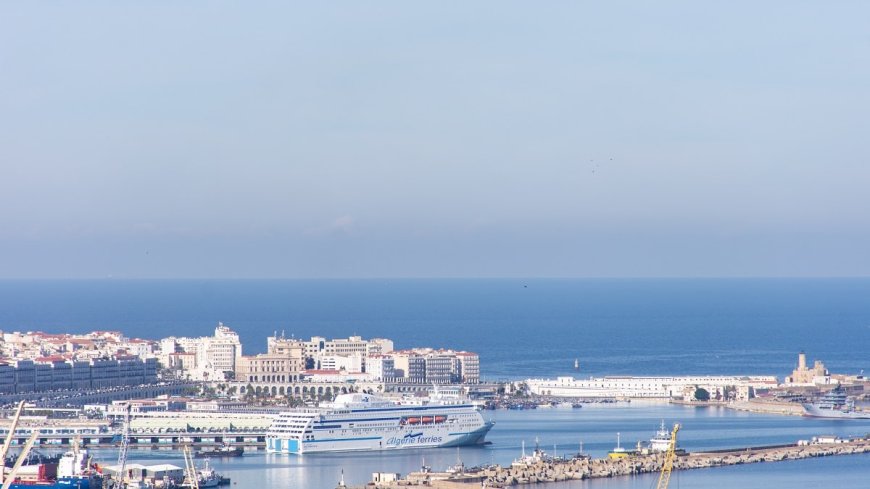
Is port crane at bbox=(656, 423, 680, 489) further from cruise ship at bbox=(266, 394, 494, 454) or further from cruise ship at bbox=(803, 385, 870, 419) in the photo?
cruise ship at bbox=(803, 385, 870, 419)

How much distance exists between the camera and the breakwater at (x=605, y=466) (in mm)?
29562

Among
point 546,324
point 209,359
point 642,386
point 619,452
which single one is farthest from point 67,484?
point 546,324

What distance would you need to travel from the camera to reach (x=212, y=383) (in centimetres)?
5072

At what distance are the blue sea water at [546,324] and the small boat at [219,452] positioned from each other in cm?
1892

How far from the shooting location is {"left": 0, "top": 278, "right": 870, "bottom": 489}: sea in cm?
3291

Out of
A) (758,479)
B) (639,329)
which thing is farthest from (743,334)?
(758,479)

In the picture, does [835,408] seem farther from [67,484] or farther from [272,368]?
[67,484]

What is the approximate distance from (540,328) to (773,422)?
4178cm

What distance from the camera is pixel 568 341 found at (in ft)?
239

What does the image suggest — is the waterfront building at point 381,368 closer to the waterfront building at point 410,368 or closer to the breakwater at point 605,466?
the waterfront building at point 410,368

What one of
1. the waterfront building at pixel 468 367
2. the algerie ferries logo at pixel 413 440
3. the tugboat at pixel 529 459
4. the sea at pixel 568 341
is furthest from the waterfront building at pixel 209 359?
the tugboat at pixel 529 459

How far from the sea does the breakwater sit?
534 millimetres

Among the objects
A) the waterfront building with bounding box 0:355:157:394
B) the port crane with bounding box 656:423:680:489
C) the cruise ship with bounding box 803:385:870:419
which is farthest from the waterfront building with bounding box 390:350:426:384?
the port crane with bounding box 656:423:680:489

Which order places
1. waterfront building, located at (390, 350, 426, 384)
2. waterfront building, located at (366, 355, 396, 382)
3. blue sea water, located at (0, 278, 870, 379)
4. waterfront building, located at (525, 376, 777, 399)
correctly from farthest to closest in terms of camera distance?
blue sea water, located at (0, 278, 870, 379)
waterfront building, located at (390, 350, 426, 384)
waterfront building, located at (366, 355, 396, 382)
waterfront building, located at (525, 376, 777, 399)
